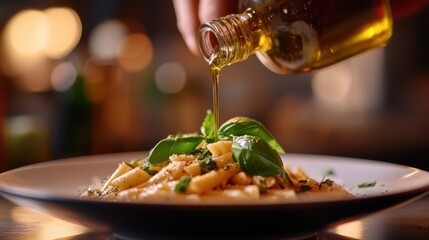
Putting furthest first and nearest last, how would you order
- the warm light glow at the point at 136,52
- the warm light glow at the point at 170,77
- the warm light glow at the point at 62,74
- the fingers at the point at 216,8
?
the warm light glow at the point at 136,52
the warm light glow at the point at 170,77
the warm light glow at the point at 62,74
the fingers at the point at 216,8

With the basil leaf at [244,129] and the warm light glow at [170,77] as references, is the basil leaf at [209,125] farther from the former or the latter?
the warm light glow at [170,77]

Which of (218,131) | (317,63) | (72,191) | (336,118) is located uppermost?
(317,63)

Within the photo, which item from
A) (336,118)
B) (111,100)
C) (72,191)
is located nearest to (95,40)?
(111,100)

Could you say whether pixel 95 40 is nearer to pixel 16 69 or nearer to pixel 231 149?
pixel 16 69

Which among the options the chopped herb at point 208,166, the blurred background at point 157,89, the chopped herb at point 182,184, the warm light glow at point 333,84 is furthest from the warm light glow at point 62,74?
the chopped herb at point 182,184

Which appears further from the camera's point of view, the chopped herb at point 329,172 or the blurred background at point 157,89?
the blurred background at point 157,89

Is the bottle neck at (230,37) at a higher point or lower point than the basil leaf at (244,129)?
higher

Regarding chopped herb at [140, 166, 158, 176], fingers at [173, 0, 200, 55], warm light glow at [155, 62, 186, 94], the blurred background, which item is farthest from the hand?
warm light glow at [155, 62, 186, 94]
